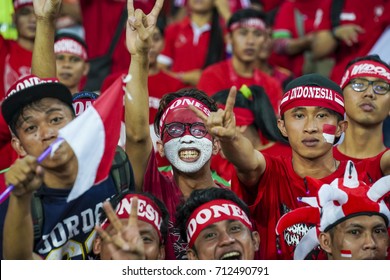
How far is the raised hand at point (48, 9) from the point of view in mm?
7301

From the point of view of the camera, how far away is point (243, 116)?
870 cm

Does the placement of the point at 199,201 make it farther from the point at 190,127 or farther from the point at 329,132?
the point at 329,132

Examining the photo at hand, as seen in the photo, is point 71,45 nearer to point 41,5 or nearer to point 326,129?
point 41,5

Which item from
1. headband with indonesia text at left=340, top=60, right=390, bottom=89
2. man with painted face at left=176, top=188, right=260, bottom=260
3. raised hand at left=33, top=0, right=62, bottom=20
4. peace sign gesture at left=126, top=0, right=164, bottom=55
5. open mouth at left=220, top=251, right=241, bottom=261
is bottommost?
open mouth at left=220, top=251, right=241, bottom=261

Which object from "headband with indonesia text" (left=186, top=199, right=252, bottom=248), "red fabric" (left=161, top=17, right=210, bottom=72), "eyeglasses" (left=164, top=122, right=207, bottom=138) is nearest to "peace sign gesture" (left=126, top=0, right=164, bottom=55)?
"eyeglasses" (left=164, top=122, right=207, bottom=138)

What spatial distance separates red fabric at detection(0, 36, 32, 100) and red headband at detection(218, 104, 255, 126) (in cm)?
190

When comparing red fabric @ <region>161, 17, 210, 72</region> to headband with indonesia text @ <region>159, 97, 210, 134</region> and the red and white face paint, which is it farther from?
the red and white face paint

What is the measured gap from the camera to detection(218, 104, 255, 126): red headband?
8656 mm

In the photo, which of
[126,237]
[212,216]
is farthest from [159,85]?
[126,237]

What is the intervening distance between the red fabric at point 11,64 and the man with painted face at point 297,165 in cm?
302

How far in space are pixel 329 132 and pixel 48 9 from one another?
1.96m

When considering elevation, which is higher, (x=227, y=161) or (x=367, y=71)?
(x=367, y=71)

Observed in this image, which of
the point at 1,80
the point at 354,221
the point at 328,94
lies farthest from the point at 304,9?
the point at 354,221

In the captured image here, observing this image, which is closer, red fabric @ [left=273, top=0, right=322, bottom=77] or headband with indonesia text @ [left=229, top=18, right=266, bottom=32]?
headband with indonesia text @ [left=229, top=18, right=266, bottom=32]
